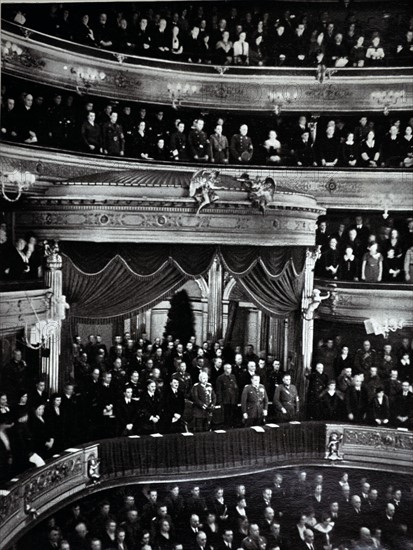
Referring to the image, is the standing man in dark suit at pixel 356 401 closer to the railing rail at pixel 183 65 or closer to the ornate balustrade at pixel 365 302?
the ornate balustrade at pixel 365 302

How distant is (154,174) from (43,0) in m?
2.21

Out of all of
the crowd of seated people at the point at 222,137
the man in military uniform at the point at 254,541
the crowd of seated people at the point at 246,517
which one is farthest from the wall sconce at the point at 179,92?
the man in military uniform at the point at 254,541

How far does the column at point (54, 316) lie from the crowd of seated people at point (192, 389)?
0.48 ft

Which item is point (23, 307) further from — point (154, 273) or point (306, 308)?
point (306, 308)

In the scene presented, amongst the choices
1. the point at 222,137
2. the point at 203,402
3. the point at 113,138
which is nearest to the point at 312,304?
the point at 203,402

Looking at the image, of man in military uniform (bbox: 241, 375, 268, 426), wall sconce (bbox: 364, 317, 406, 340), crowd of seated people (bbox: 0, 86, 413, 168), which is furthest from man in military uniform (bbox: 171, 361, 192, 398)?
crowd of seated people (bbox: 0, 86, 413, 168)

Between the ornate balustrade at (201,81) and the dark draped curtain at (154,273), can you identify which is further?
the dark draped curtain at (154,273)

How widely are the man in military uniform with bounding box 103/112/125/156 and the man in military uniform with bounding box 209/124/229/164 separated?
1098 millimetres

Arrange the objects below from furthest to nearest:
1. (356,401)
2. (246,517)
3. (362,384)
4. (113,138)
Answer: (113,138) → (356,401) → (362,384) → (246,517)

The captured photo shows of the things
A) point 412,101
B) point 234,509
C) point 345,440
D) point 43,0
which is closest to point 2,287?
point 43,0

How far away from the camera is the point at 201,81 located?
8.20 m

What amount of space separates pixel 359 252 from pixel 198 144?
235cm

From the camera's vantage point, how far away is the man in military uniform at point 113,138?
8336mm

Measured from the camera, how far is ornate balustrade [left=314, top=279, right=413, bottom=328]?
7.77 meters
